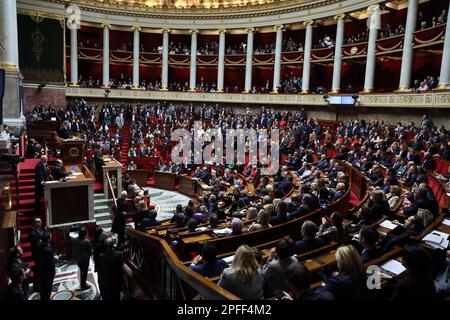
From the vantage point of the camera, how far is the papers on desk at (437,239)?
467 cm

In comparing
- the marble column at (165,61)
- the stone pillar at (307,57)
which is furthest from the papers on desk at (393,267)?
the marble column at (165,61)

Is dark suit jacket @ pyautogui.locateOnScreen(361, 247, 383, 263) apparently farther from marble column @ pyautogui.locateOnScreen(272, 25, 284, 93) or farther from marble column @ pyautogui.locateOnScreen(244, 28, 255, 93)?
marble column @ pyautogui.locateOnScreen(244, 28, 255, 93)

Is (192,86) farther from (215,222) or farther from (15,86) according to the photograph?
(215,222)

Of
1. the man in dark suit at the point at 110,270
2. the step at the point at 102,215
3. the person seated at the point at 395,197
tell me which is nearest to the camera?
the man in dark suit at the point at 110,270

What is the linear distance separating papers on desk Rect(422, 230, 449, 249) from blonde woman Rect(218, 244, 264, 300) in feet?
9.21

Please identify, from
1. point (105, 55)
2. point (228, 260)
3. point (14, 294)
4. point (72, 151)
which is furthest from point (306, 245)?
point (105, 55)

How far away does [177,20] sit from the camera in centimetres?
3086

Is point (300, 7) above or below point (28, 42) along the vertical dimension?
above

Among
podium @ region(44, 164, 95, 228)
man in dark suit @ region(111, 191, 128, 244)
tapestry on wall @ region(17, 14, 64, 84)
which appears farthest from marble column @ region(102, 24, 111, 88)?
man in dark suit @ region(111, 191, 128, 244)

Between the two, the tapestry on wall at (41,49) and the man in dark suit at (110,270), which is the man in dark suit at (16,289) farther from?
the tapestry on wall at (41,49)

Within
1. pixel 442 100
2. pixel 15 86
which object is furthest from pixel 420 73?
pixel 15 86

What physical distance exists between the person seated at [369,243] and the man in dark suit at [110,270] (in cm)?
359

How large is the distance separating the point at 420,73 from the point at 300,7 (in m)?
9.56

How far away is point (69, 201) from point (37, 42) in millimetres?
17855
